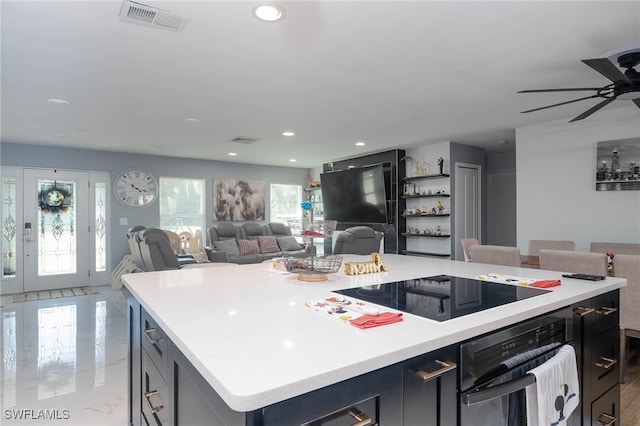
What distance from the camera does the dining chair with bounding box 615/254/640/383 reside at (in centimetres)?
264

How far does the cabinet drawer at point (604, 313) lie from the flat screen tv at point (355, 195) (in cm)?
478

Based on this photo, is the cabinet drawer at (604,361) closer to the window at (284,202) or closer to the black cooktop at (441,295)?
the black cooktop at (441,295)

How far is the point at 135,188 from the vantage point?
6.95 m

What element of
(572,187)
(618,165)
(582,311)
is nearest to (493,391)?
(582,311)

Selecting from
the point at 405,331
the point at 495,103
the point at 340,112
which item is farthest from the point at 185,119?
the point at 405,331

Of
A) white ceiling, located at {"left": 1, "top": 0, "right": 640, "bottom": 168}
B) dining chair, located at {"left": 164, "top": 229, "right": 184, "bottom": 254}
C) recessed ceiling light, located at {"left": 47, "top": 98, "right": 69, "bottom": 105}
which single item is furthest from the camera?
dining chair, located at {"left": 164, "top": 229, "right": 184, "bottom": 254}

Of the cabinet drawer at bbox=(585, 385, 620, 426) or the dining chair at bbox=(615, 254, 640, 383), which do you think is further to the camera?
the dining chair at bbox=(615, 254, 640, 383)

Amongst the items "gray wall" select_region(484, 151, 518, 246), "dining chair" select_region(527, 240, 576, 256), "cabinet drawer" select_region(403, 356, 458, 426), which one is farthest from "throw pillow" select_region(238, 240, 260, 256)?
"cabinet drawer" select_region(403, 356, 458, 426)

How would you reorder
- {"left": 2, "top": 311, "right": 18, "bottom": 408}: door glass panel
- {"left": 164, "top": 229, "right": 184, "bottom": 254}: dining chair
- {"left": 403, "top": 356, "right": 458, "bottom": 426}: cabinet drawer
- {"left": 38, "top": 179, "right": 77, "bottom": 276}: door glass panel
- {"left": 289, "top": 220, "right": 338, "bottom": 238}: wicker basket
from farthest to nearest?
1. {"left": 164, "top": 229, "right": 184, "bottom": 254}: dining chair
2. {"left": 38, "top": 179, "right": 77, "bottom": 276}: door glass panel
3. {"left": 2, "top": 311, "right": 18, "bottom": 408}: door glass panel
4. {"left": 289, "top": 220, "right": 338, "bottom": 238}: wicker basket
5. {"left": 403, "top": 356, "right": 458, "bottom": 426}: cabinet drawer

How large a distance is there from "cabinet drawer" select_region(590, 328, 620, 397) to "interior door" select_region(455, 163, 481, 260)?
423 centimetres

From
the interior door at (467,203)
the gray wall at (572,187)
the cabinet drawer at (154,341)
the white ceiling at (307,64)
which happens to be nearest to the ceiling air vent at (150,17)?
the white ceiling at (307,64)

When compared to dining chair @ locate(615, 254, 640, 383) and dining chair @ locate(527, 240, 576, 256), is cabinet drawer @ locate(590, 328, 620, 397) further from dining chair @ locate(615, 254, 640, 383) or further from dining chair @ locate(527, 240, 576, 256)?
dining chair @ locate(527, 240, 576, 256)

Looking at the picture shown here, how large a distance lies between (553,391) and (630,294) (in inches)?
89.2

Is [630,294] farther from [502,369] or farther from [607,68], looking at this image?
[502,369]
